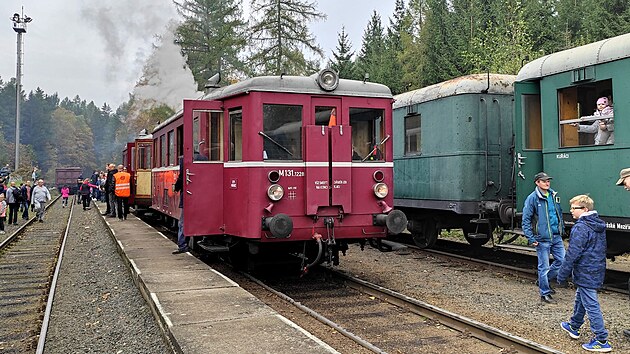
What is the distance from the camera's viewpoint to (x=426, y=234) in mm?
12617

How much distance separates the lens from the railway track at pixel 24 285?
6453mm

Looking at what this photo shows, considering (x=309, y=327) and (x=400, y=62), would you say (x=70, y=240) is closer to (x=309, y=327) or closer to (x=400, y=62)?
(x=309, y=327)

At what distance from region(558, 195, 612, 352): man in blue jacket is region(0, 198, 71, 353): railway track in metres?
5.79

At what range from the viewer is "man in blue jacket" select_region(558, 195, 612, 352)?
549 centimetres

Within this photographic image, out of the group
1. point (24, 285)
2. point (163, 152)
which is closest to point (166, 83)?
point (163, 152)

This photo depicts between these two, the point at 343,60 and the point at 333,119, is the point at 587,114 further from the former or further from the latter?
the point at 343,60

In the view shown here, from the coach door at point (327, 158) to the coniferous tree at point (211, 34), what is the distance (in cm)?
1962

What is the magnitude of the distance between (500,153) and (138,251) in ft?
23.9

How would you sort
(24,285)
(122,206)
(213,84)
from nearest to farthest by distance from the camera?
(24,285) < (213,84) < (122,206)

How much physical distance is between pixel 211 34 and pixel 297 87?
22.3 m

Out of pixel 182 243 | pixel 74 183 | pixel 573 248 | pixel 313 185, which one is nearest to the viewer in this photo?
pixel 573 248

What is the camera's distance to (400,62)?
37.6 m

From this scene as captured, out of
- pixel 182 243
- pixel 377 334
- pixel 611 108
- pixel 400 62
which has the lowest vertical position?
pixel 377 334

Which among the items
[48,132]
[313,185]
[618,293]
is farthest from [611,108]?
[48,132]
